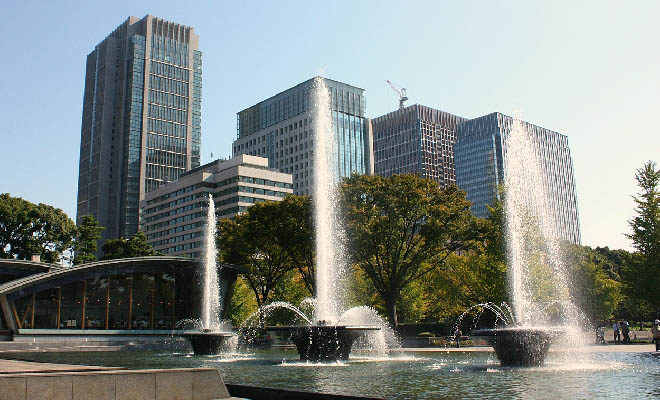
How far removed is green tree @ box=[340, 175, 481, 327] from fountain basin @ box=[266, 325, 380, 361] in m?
16.6

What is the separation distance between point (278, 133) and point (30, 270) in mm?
120922

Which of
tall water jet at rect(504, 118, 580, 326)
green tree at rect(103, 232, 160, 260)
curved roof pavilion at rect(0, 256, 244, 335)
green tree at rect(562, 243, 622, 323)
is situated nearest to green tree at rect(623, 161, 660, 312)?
tall water jet at rect(504, 118, 580, 326)

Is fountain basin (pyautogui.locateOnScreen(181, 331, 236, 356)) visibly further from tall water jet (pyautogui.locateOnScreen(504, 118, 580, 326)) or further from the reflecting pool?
tall water jet (pyautogui.locateOnScreen(504, 118, 580, 326))

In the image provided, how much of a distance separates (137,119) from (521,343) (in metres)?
157

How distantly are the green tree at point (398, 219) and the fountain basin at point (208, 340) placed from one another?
13.3m

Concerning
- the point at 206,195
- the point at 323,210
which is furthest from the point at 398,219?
the point at 206,195

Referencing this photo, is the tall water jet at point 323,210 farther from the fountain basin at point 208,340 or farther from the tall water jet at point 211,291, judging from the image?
the tall water jet at point 211,291

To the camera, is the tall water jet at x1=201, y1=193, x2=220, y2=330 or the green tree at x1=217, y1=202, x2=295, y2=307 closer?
the green tree at x1=217, y1=202, x2=295, y2=307

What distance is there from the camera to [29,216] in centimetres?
6969

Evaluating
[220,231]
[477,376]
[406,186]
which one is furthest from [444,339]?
[477,376]

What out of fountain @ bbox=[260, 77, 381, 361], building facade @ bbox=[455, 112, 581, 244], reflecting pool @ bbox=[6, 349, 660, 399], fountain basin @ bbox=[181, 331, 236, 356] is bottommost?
reflecting pool @ bbox=[6, 349, 660, 399]

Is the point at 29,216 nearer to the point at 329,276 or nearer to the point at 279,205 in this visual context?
the point at 279,205

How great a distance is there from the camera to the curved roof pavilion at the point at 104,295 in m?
42.9

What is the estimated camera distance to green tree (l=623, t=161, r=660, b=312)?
132ft
